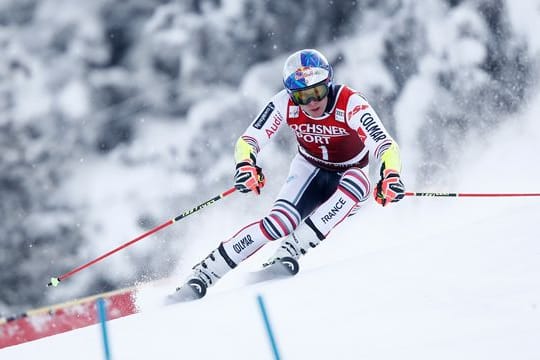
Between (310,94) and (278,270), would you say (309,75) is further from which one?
(278,270)

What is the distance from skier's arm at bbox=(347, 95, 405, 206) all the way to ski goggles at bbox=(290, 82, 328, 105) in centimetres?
21

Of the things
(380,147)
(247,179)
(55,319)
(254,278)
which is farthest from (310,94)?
(55,319)

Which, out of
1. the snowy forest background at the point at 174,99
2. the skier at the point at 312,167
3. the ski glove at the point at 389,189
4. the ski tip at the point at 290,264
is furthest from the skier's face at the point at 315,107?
the snowy forest background at the point at 174,99

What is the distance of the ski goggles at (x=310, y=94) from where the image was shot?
4301mm

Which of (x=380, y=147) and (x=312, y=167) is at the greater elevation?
(x=312, y=167)

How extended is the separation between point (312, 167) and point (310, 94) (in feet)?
2.15

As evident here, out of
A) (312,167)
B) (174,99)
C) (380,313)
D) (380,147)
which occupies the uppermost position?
(174,99)

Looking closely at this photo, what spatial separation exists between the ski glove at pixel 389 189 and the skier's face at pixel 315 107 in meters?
0.65

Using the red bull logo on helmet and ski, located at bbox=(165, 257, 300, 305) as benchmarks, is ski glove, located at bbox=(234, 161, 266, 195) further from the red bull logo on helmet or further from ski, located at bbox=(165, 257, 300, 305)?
the red bull logo on helmet

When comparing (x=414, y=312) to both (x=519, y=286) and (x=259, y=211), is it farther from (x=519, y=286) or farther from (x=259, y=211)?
(x=259, y=211)

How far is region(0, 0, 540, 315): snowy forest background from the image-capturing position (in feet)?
47.6

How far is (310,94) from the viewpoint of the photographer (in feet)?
14.2

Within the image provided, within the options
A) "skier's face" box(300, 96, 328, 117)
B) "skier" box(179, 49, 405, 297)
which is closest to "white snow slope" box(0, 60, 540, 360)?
"skier" box(179, 49, 405, 297)

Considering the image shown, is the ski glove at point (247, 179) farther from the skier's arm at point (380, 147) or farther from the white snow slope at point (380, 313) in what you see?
the skier's arm at point (380, 147)
